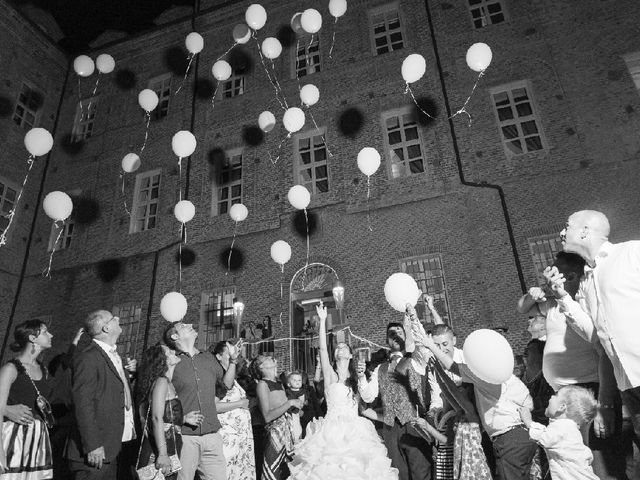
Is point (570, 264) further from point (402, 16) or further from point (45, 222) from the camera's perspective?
point (45, 222)

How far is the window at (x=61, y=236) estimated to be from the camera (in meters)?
14.4

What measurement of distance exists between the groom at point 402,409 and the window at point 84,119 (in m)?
15.8

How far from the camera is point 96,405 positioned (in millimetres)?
3121

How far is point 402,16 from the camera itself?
1273 centimetres

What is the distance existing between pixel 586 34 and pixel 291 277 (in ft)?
31.5

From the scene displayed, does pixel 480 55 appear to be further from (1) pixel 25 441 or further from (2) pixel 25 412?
(1) pixel 25 441

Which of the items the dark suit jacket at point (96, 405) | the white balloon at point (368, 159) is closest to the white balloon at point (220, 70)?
the white balloon at point (368, 159)

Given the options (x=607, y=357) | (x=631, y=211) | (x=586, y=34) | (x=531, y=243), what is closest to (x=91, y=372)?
(x=607, y=357)

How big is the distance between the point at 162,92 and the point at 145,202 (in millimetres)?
4417

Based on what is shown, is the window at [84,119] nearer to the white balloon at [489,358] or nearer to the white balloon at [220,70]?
the white balloon at [220,70]

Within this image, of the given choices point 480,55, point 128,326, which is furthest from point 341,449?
point 128,326

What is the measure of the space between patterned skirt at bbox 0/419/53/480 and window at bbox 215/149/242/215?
9.70 meters

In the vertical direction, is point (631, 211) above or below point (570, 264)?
above

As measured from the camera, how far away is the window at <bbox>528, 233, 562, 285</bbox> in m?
9.26
